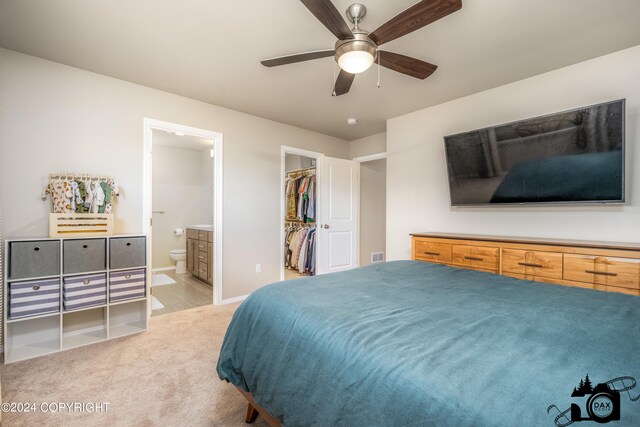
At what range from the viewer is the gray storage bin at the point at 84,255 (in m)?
2.31

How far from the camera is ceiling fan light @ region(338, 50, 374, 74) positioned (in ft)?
5.49

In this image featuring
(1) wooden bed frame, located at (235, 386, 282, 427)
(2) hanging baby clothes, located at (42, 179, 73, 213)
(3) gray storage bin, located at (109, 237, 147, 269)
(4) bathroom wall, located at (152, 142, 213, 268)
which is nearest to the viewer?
(1) wooden bed frame, located at (235, 386, 282, 427)

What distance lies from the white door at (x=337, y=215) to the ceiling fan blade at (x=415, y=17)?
2806mm

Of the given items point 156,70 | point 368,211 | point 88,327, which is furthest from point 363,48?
point 368,211

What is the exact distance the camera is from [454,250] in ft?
9.43

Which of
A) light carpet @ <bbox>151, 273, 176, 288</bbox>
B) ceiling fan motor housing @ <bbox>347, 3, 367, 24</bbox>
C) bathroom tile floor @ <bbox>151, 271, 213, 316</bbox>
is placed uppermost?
ceiling fan motor housing @ <bbox>347, 3, 367, 24</bbox>

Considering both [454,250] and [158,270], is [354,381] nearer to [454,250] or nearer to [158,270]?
[454,250]

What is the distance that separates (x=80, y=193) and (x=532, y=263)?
4001mm

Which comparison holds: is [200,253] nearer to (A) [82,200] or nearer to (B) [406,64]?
(A) [82,200]

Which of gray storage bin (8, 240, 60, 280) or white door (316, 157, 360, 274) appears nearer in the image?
gray storage bin (8, 240, 60, 280)

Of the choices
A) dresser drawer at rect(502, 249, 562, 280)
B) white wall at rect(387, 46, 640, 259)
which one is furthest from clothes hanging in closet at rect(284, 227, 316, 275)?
dresser drawer at rect(502, 249, 562, 280)

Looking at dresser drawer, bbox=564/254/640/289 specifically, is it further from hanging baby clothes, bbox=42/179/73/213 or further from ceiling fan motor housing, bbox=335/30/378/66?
hanging baby clothes, bbox=42/179/73/213

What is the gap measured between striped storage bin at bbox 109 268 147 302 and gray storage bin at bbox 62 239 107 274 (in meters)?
0.15

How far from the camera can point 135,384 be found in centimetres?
187
